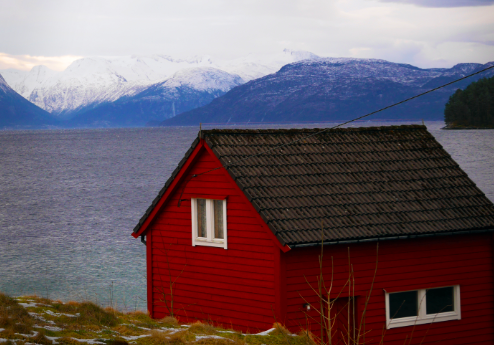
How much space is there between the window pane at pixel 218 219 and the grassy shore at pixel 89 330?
102 inches

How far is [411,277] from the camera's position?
14.7 meters

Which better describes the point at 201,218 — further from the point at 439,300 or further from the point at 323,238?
the point at 439,300

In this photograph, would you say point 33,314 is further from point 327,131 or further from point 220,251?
point 327,131

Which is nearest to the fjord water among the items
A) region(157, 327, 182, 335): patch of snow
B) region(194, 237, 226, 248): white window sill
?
region(194, 237, 226, 248): white window sill

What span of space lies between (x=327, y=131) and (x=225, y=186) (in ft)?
11.5

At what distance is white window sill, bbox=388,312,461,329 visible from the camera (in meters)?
14.6

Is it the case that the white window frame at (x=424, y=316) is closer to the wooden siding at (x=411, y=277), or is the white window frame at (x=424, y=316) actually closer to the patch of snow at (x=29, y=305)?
the wooden siding at (x=411, y=277)

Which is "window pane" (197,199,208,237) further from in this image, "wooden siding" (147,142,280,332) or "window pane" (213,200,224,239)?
"window pane" (213,200,224,239)

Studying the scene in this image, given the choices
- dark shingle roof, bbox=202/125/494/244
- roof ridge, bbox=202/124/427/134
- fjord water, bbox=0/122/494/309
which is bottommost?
fjord water, bbox=0/122/494/309

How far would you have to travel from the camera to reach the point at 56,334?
10742 mm

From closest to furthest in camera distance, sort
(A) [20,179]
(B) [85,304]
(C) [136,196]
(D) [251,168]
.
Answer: (B) [85,304]
(D) [251,168]
(C) [136,196]
(A) [20,179]

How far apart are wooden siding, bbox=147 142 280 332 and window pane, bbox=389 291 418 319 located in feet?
10.2

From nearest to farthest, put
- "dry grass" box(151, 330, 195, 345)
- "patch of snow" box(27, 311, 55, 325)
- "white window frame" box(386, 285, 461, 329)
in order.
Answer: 1. "dry grass" box(151, 330, 195, 345)
2. "patch of snow" box(27, 311, 55, 325)
3. "white window frame" box(386, 285, 461, 329)

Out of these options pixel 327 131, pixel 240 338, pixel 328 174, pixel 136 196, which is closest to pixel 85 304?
pixel 240 338
